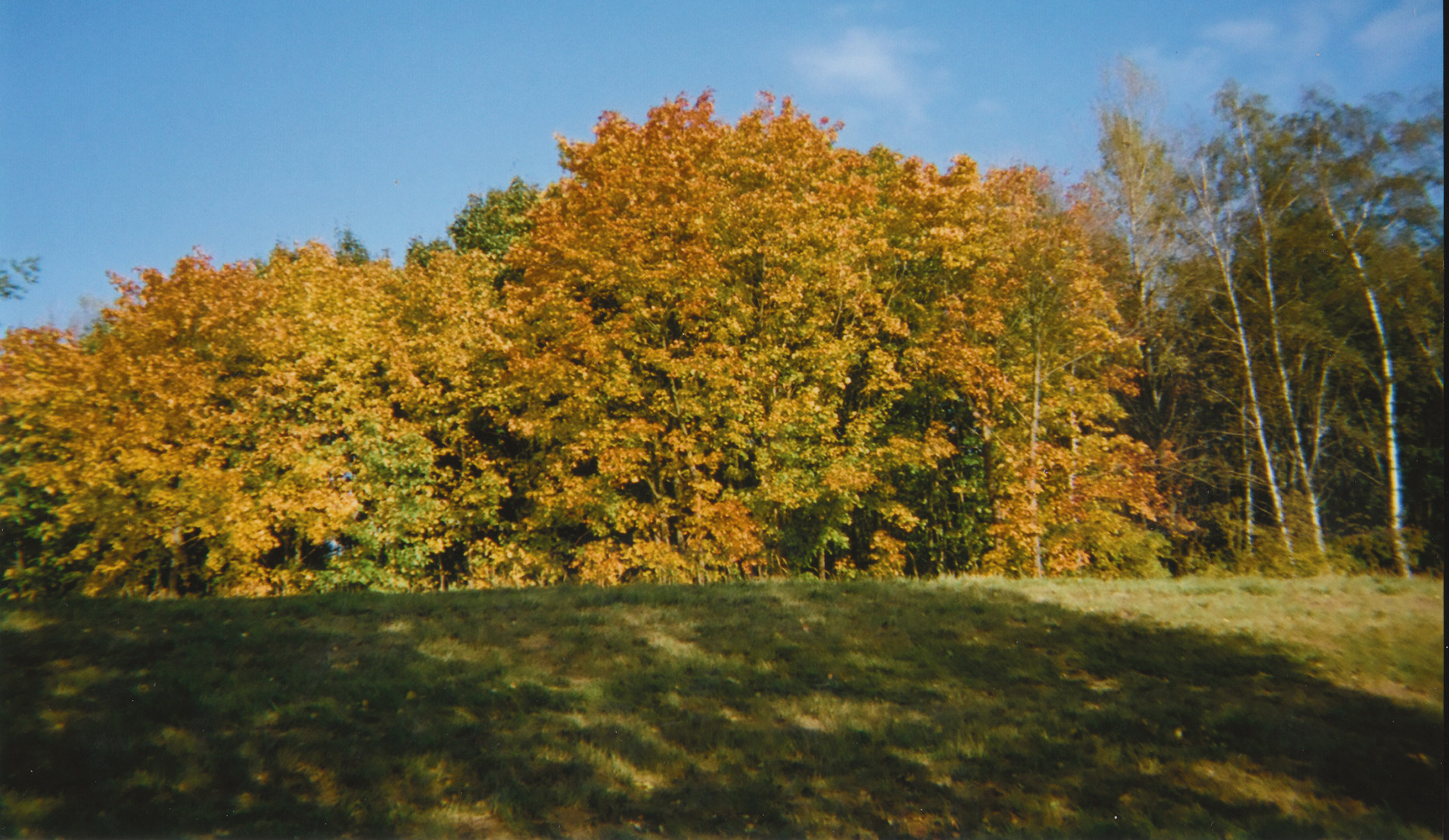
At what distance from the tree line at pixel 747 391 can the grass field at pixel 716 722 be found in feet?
26.3

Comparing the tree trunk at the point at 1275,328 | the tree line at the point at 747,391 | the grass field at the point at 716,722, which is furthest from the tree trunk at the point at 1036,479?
the grass field at the point at 716,722

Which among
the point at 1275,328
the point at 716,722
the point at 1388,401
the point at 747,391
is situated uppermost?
the point at 1275,328

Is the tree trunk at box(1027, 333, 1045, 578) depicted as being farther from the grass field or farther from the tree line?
the grass field

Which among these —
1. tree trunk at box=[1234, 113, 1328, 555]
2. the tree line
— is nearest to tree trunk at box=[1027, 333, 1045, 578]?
the tree line

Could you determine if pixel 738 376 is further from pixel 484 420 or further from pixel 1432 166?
pixel 1432 166

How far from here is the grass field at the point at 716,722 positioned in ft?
14.7

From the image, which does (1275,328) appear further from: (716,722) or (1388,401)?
(716,722)

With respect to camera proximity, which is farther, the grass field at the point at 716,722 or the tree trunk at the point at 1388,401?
the tree trunk at the point at 1388,401

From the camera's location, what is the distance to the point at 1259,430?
20.3 meters

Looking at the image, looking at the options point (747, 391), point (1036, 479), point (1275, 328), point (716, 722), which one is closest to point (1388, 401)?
point (1275, 328)

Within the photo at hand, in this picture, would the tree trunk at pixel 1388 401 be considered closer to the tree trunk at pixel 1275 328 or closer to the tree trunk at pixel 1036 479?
the tree trunk at pixel 1275 328

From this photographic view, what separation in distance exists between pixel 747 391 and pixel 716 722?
39.5 feet

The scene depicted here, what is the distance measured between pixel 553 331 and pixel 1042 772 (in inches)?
604

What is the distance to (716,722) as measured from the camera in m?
6.02
